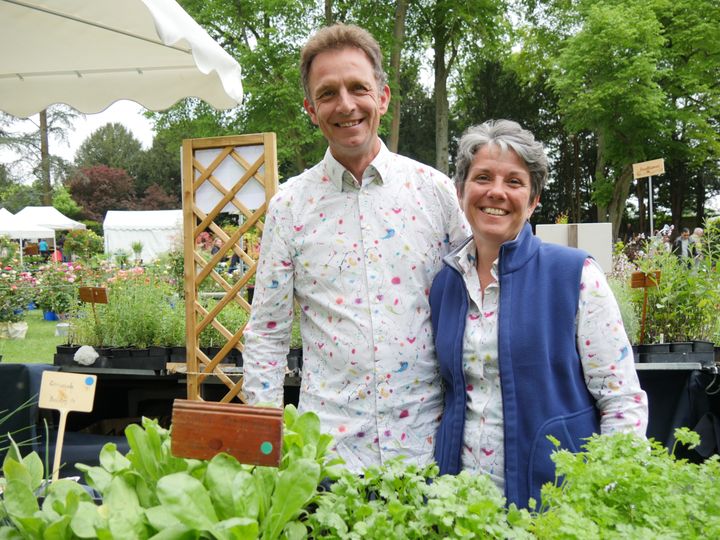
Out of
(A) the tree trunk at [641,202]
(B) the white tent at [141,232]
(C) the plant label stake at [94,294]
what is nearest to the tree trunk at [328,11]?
(B) the white tent at [141,232]

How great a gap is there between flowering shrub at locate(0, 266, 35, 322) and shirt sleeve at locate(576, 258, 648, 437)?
776 centimetres

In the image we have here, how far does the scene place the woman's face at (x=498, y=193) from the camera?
1.29 m

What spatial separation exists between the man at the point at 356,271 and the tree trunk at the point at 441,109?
11963mm

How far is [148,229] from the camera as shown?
17547mm

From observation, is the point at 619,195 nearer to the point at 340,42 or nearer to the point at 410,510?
the point at 340,42

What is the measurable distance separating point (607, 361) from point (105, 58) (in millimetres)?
2541

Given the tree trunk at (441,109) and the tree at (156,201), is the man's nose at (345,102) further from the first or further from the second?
the tree at (156,201)

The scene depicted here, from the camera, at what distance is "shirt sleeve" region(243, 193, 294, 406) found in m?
1.49

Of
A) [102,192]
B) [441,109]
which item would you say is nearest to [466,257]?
[441,109]

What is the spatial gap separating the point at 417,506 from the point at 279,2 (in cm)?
1251

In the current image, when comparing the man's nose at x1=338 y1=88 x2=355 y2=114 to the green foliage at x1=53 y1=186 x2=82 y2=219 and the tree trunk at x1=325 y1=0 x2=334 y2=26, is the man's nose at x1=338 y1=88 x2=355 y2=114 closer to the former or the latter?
the tree trunk at x1=325 y1=0 x2=334 y2=26

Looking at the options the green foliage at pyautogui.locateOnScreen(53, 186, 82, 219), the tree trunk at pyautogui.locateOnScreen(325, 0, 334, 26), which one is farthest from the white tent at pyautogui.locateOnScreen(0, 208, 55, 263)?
the green foliage at pyautogui.locateOnScreen(53, 186, 82, 219)

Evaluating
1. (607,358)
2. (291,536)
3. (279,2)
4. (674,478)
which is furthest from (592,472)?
(279,2)

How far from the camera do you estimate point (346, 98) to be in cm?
138
